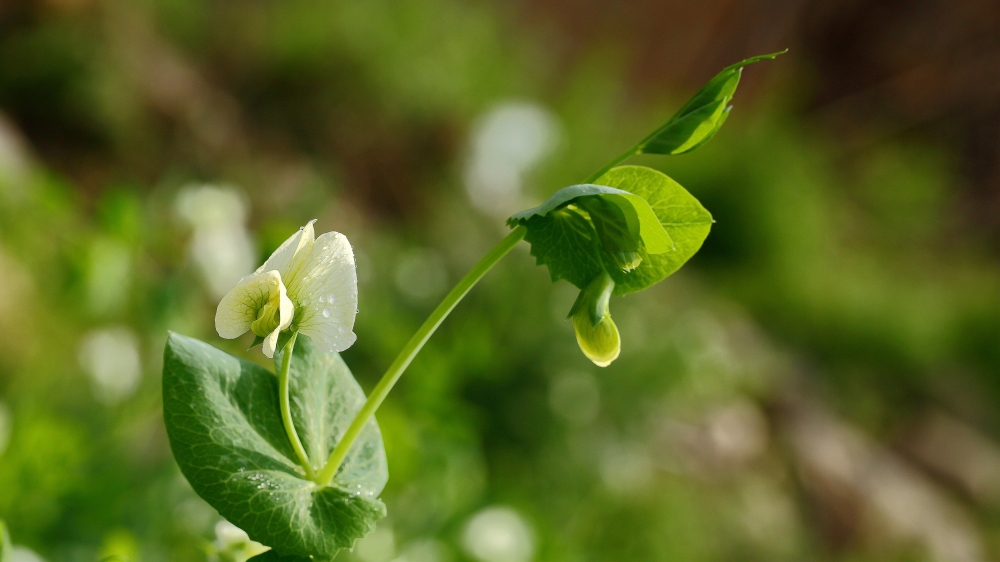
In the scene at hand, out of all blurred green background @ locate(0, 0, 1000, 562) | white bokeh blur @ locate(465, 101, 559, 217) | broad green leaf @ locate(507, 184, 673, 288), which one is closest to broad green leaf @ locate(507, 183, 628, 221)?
broad green leaf @ locate(507, 184, 673, 288)

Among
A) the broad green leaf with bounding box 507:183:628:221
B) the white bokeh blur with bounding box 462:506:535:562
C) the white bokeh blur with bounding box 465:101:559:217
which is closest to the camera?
the broad green leaf with bounding box 507:183:628:221

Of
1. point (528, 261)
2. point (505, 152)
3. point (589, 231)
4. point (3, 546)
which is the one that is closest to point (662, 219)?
point (589, 231)

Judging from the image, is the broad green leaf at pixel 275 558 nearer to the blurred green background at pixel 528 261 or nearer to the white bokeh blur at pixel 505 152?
the blurred green background at pixel 528 261

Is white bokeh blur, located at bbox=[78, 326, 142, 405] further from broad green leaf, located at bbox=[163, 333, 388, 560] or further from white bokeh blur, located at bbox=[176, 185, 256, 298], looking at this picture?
broad green leaf, located at bbox=[163, 333, 388, 560]

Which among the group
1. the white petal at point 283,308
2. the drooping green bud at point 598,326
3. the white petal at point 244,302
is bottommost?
the drooping green bud at point 598,326

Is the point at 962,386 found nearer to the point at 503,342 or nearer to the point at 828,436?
the point at 828,436

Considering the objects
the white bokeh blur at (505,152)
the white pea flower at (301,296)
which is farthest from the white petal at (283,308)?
the white bokeh blur at (505,152)

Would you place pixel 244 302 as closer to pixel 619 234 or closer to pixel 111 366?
pixel 619 234

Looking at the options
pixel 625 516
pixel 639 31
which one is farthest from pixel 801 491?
pixel 639 31
